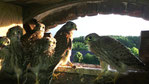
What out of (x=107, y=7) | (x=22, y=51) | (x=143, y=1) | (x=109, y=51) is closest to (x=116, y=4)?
(x=107, y=7)

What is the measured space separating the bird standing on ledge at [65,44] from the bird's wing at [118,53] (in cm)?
52

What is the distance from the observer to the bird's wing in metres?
1.52

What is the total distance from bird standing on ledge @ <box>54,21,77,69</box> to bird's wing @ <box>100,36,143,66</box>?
520mm

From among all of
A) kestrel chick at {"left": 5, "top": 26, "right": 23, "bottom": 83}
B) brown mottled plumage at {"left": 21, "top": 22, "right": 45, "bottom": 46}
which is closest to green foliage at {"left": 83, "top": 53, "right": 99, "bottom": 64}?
brown mottled plumage at {"left": 21, "top": 22, "right": 45, "bottom": 46}

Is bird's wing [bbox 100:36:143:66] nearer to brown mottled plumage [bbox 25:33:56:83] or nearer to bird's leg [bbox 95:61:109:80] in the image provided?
bird's leg [bbox 95:61:109:80]

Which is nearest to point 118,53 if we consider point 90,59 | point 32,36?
point 32,36

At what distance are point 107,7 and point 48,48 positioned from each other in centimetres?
107

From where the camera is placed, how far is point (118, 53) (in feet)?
5.23

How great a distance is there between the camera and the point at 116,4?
2129mm

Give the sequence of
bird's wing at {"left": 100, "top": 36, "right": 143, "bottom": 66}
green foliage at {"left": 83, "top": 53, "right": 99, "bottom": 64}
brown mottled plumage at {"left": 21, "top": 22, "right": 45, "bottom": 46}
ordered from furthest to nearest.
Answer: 1. green foliage at {"left": 83, "top": 53, "right": 99, "bottom": 64}
2. brown mottled plumage at {"left": 21, "top": 22, "right": 45, "bottom": 46}
3. bird's wing at {"left": 100, "top": 36, "right": 143, "bottom": 66}

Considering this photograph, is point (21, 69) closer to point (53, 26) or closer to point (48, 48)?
point (48, 48)

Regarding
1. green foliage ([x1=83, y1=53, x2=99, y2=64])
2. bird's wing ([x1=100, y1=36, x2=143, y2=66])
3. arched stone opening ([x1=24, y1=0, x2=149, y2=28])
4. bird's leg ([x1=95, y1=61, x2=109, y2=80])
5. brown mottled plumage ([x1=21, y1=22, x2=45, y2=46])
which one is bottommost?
green foliage ([x1=83, y1=53, x2=99, y2=64])

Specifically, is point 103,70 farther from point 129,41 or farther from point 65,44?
point 129,41

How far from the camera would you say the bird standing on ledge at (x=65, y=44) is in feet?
6.45
